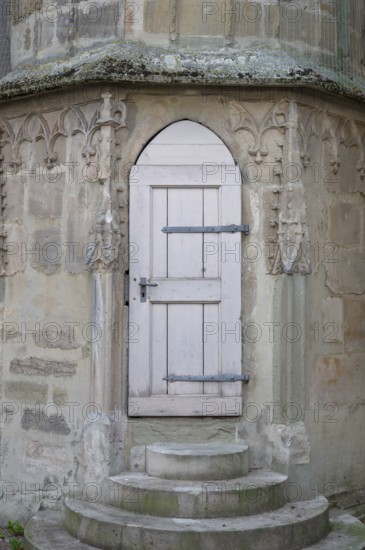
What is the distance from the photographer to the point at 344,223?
684 centimetres

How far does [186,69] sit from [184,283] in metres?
1.68

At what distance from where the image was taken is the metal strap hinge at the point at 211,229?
20.8ft

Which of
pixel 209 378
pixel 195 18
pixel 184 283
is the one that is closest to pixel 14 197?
pixel 184 283

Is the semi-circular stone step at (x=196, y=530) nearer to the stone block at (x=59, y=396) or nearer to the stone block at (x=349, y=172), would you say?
the stone block at (x=59, y=396)

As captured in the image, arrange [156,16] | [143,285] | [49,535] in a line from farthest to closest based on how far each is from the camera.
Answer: [156,16] → [143,285] → [49,535]

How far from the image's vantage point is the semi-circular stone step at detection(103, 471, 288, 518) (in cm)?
571

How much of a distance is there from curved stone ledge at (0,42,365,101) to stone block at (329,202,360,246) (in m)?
1.01

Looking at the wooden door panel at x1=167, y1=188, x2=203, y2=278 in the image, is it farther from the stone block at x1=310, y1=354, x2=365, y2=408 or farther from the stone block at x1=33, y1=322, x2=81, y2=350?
the stone block at x1=310, y1=354, x2=365, y2=408

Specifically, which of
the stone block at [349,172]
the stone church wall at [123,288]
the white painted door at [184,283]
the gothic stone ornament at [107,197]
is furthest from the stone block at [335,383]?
the gothic stone ornament at [107,197]

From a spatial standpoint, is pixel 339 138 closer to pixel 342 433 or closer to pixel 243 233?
pixel 243 233

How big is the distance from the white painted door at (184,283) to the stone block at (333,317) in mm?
815

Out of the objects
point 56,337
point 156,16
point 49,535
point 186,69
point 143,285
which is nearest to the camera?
point 49,535

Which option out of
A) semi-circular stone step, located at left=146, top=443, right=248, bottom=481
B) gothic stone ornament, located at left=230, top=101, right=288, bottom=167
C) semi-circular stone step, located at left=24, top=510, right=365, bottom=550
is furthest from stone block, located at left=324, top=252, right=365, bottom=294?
semi-circular stone step, located at left=24, top=510, right=365, bottom=550

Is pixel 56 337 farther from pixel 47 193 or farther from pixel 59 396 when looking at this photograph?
pixel 47 193
